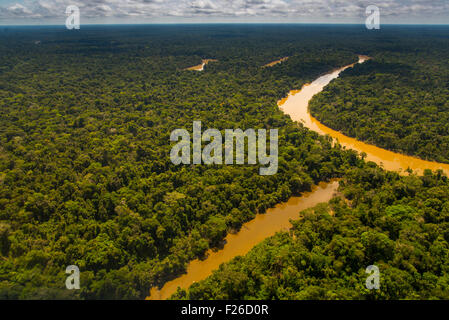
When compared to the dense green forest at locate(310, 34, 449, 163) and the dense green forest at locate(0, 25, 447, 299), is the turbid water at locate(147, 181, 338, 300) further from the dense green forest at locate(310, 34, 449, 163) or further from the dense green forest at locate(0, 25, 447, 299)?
the dense green forest at locate(310, 34, 449, 163)

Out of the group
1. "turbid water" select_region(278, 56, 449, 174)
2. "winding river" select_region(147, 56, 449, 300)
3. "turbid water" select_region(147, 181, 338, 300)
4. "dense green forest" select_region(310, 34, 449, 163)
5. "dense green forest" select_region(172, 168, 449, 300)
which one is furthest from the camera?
"dense green forest" select_region(310, 34, 449, 163)

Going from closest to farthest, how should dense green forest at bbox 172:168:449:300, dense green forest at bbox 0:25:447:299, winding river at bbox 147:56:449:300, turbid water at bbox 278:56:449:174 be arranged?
dense green forest at bbox 172:168:449:300 < dense green forest at bbox 0:25:447:299 < winding river at bbox 147:56:449:300 < turbid water at bbox 278:56:449:174

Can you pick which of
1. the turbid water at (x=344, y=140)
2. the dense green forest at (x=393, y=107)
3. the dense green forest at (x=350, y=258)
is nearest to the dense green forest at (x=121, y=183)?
the dense green forest at (x=350, y=258)

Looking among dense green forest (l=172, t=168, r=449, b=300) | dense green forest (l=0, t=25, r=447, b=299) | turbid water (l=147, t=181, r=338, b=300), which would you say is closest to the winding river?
turbid water (l=147, t=181, r=338, b=300)

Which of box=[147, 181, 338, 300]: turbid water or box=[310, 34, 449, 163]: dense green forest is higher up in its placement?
box=[310, 34, 449, 163]: dense green forest

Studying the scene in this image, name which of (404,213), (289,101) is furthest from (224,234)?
(289,101)

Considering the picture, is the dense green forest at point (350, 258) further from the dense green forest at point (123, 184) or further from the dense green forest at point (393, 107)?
the dense green forest at point (393, 107)

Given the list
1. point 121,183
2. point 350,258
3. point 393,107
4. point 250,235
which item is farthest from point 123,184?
point 393,107
